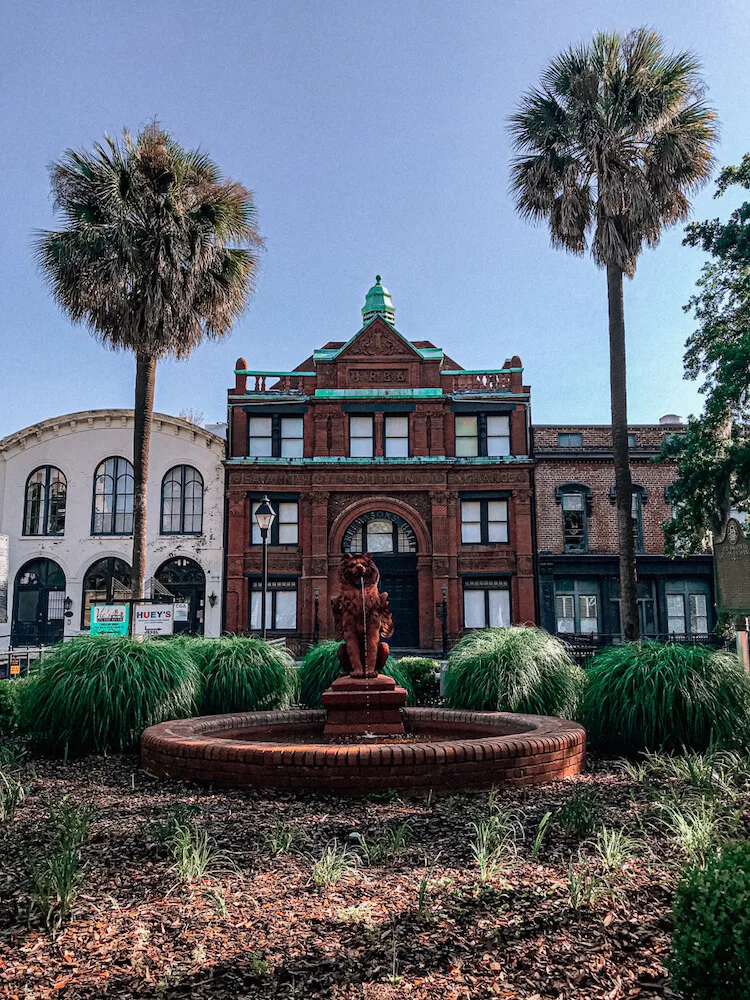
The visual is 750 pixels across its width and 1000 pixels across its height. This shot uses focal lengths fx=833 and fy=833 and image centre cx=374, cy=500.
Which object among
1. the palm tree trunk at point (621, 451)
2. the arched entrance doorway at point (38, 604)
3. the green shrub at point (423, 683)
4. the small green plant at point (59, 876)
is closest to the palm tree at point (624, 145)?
the palm tree trunk at point (621, 451)

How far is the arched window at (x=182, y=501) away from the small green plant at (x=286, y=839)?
29.5 metres

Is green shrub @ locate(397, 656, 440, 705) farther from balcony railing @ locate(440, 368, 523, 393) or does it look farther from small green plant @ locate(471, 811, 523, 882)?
balcony railing @ locate(440, 368, 523, 393)

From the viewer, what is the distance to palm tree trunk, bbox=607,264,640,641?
20156mm

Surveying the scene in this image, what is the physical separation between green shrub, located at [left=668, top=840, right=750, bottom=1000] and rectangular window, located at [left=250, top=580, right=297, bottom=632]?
101ft

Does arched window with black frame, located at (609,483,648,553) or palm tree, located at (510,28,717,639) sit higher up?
Result: palm tree, located at (510,28,717,639)

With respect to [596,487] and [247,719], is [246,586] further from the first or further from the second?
[247,719]

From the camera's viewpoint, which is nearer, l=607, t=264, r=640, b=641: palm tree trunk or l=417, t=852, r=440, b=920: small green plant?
l=417, t=852, r=440, b=920: small green plant

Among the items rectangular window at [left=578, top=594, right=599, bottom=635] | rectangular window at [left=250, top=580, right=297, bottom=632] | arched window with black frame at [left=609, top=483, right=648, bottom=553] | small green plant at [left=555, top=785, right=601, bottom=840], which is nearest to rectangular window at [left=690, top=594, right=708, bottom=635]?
arched window with black frame at [left=609, top=483, right=648, bottom=553]

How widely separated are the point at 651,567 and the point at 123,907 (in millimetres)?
31940

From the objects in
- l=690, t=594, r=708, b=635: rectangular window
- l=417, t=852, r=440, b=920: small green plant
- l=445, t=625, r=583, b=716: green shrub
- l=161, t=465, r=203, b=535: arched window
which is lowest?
l=417, t=852, r=440, b=920: small green plant

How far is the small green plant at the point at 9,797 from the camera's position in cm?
653

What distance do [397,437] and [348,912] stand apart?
103 feet

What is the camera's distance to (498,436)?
35.4m

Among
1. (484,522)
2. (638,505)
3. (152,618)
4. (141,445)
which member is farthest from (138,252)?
(638,505)
